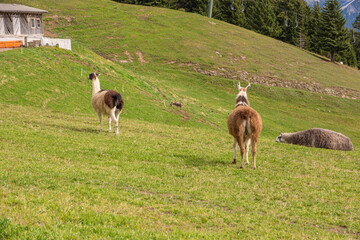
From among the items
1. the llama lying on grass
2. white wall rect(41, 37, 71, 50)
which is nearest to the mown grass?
the llama lying on grass

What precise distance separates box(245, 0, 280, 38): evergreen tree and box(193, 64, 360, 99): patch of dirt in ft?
159

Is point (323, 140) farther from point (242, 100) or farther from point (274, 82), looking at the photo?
point (274, 82)

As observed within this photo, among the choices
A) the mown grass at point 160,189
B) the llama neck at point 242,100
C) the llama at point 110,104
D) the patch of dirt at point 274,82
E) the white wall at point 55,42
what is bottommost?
the mown grass at point 160,189

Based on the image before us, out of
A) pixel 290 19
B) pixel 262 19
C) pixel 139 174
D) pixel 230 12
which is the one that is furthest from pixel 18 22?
pixel 290 19

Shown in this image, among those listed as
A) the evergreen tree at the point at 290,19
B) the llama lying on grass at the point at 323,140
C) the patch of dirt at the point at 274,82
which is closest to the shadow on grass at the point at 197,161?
the llama lying on grass at the point at 323,140

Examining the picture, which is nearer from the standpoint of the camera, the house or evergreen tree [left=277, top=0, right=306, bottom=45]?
the house

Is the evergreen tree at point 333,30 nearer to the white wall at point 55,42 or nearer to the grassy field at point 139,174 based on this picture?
the grassy field at point 139,174

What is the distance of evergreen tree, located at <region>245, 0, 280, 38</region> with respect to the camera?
121 metres

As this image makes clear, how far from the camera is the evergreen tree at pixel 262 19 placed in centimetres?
12069

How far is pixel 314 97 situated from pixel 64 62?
4780 centimetres

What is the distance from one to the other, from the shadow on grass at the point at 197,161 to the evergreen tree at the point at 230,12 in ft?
363

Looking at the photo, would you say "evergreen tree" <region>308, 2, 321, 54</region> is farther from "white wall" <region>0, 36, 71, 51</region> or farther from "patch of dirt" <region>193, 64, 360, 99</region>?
"white wall" <region>0, 36, 71, 51</region>

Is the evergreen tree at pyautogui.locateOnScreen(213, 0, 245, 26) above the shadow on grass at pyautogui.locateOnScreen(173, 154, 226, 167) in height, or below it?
above

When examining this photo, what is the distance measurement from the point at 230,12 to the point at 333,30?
115 ft
